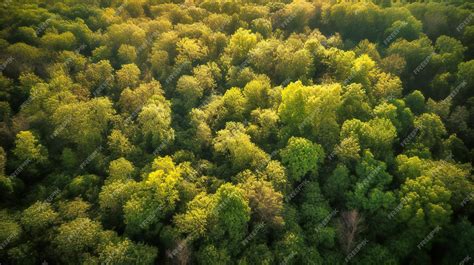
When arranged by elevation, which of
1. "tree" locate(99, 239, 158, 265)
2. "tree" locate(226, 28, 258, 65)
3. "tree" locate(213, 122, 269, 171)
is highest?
"tree" locate(226, 28, 258, 65)

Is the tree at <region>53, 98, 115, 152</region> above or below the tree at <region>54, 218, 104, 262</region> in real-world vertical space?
above

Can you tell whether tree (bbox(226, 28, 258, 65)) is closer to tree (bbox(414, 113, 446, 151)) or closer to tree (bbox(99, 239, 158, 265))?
tree (bbox(414, 113, 446, 151))

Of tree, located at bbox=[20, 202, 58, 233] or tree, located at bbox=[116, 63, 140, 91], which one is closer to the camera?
tree, located at bbox=[20, 202, 58, 233]

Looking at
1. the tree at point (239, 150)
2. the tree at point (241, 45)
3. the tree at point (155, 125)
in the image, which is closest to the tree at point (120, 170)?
the tree at point (155, 125)

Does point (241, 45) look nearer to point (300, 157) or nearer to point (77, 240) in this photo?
point (300, 157)

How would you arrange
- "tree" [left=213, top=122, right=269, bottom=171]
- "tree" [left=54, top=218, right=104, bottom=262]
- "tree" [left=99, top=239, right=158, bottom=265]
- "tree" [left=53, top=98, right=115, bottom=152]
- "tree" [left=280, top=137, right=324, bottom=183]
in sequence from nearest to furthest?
"tree" [left=99, top=239, right=158, bottom=265]
"tree" [left=54, top=218, right=104, bottom=262]
"tree" [left=280, top=137, right=324, bottom=183]
"tree" [left=213, top=122, right=269, bottom=171]
"tree" [left=53, top=98, right=115, bottom=152]

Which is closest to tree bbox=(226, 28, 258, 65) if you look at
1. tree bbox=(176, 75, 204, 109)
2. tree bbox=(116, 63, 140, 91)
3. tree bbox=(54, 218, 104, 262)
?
tree bbox=(176, 75, 204, 109)

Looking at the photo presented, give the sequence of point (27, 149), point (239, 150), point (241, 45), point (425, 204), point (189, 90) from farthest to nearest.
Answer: point (241, 45) < point (189, 90) < point (239, 150) < point (27, 149) < point (425, 204)

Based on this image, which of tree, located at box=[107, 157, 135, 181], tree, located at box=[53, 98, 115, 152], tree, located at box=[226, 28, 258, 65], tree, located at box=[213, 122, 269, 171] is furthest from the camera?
tree, located at box=[226, 28, 258, 65]

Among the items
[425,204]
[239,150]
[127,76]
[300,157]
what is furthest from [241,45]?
[425,204]
